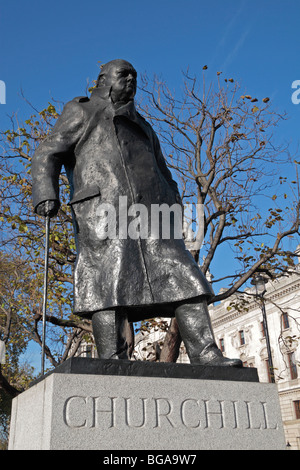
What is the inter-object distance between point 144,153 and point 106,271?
115 centimetres

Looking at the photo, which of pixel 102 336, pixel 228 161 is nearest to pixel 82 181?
pixel 102 336

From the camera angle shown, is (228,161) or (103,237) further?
(228,161)

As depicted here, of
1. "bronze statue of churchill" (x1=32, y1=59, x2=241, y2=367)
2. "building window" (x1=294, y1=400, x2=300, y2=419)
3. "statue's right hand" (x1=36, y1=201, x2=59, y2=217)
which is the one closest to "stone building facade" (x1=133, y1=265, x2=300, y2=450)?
"building window" (x1=294, y1=400, x2=300, y2=419)

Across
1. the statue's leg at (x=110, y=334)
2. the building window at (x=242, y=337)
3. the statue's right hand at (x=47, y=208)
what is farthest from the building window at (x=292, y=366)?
the statue's right hand at (x=47, y=208)

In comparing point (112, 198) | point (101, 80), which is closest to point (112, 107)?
point (101, 80)

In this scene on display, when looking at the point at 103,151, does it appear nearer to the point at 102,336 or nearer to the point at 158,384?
the point at 102,336

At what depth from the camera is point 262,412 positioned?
11.2ft

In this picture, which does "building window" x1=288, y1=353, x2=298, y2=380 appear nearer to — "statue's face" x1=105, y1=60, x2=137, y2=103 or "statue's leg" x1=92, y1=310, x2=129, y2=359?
"statue's face" x1=105, y1=60, x2=137, y2=103

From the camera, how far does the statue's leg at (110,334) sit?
370 cm

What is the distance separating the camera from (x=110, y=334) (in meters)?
3.74

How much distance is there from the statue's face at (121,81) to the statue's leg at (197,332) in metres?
1.94

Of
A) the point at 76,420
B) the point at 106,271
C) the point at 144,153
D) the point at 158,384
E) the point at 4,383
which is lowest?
the point at 76,420

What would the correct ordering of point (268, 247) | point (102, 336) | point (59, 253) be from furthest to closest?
point (268, 247) < point (59, 253) < point (102, 336)

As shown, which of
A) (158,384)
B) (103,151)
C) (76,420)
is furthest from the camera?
(103,151)
